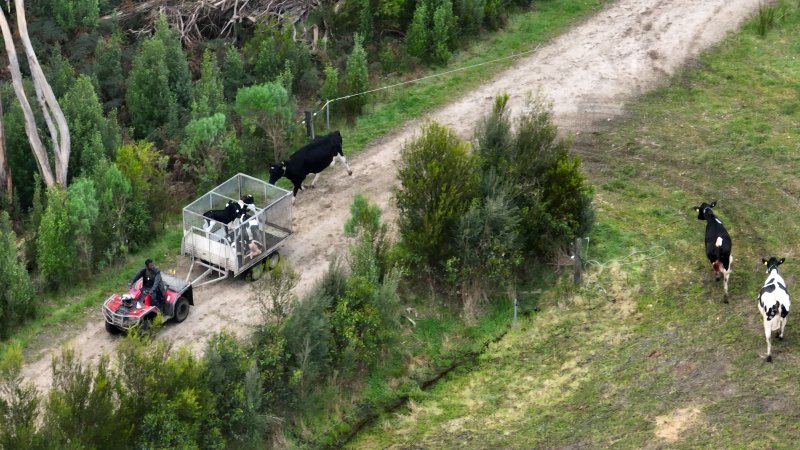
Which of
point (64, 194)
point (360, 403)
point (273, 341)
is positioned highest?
point (64, 194)

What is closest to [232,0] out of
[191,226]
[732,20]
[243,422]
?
[191,226]

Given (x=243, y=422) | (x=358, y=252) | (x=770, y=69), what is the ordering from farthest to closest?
1. (x=770, y=69)
2. (x=358, y=252)
3. (x=243, y=422)

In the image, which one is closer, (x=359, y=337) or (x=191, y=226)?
(x=359, y=337)

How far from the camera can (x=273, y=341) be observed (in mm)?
22703

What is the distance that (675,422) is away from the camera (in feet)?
72.9

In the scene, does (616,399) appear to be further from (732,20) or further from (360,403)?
(732,20)

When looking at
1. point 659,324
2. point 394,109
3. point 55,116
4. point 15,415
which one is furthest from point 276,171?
point 15,415

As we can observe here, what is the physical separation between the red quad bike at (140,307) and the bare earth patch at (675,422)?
29.3 ft

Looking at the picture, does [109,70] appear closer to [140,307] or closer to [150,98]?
[150,98]

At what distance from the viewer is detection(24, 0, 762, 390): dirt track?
2494 centimetres

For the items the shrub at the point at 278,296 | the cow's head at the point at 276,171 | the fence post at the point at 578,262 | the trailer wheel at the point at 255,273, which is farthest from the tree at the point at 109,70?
the fence post at the point at 578,262

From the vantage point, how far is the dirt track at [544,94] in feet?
81.8

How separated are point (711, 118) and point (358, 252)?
37.9 feet

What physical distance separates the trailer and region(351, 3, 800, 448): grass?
4.65 metres
